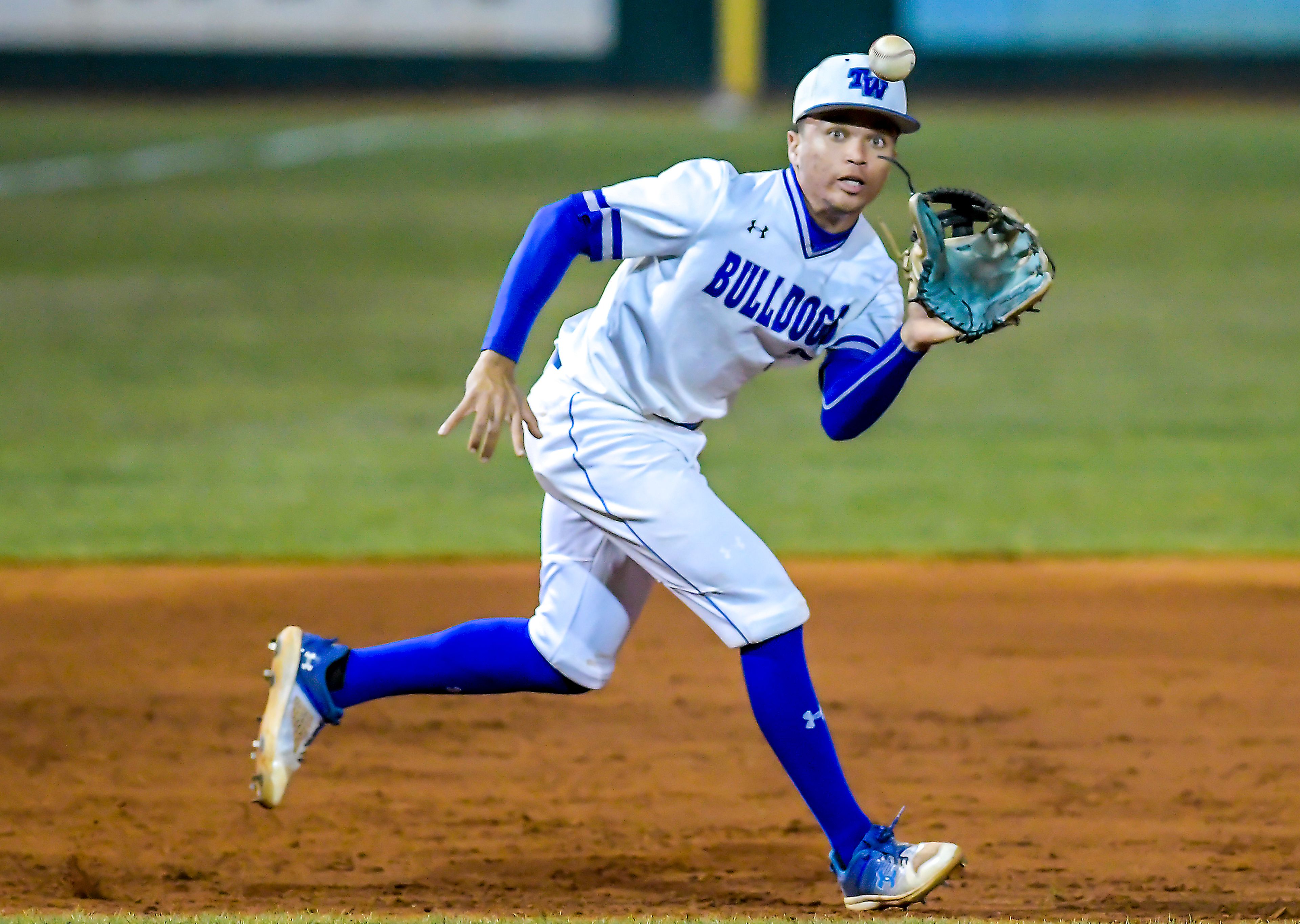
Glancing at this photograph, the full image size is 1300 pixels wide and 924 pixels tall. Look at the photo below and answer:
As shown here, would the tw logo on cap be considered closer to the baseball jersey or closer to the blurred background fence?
the baseball jersey

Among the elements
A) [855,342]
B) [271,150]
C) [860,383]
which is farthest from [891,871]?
[271,150]

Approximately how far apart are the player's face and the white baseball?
115mm

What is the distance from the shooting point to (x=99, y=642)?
18.0 feet

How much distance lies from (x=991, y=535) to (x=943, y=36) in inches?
826

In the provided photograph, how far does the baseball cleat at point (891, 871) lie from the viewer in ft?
10.8

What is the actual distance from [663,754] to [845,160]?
1.79 metres

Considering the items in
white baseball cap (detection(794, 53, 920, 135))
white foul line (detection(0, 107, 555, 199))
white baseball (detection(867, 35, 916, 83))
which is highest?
white baseball (detection(867, 35, 916, 83))

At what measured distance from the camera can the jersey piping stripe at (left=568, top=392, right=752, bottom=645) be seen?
340cm

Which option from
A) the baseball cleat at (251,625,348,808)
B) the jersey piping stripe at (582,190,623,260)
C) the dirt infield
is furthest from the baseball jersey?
the dirt infield

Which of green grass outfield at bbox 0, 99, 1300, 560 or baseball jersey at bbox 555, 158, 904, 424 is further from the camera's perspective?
green grass outfield at bbox 0, 99, 1300, 560

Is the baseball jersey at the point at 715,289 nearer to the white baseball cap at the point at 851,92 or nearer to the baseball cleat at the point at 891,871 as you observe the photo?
the white baseball cap at the point at 851,92

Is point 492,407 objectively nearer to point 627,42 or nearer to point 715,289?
point 715,289

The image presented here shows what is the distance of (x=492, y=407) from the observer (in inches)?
130

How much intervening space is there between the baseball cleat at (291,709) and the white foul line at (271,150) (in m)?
14.2
